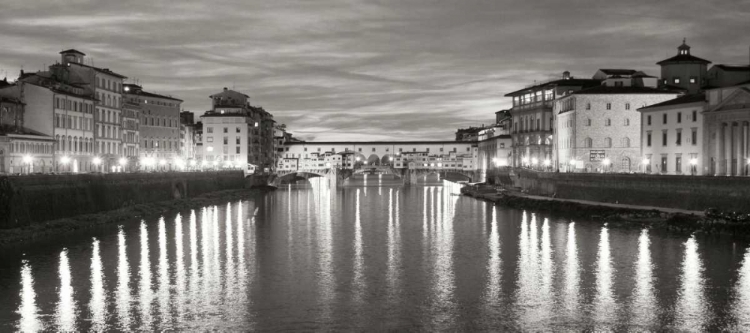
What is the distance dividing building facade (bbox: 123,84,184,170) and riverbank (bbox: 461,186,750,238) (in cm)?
4509

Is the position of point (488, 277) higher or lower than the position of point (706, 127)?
lower

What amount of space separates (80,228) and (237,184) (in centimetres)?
5046

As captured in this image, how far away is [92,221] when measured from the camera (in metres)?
43.8

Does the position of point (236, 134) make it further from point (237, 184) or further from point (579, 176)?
point (579, 176)

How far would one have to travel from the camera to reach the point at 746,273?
2858 centimetres

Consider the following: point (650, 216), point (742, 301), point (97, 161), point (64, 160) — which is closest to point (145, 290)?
point (742, 301)

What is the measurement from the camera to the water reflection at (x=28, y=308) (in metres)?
20.7

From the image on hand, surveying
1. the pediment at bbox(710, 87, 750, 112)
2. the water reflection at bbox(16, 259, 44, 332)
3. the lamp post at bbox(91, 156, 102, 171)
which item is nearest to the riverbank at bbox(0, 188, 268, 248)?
the water reflection at bbox(16, 259, 44, 332)

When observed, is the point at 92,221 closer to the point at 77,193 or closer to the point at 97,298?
the point at 77,193

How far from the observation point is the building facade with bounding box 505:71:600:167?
90.2 metres

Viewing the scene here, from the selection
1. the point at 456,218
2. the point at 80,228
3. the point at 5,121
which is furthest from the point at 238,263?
the point at 5,121

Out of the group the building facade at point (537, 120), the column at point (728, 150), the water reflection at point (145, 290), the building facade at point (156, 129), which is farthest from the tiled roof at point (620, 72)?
the water reflection at point (145, 290)

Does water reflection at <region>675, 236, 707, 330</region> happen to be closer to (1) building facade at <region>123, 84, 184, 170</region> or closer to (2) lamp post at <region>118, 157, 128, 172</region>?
(2) lamp post at <region>118, 157, 128, 172</region>

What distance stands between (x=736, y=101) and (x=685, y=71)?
105 feet
